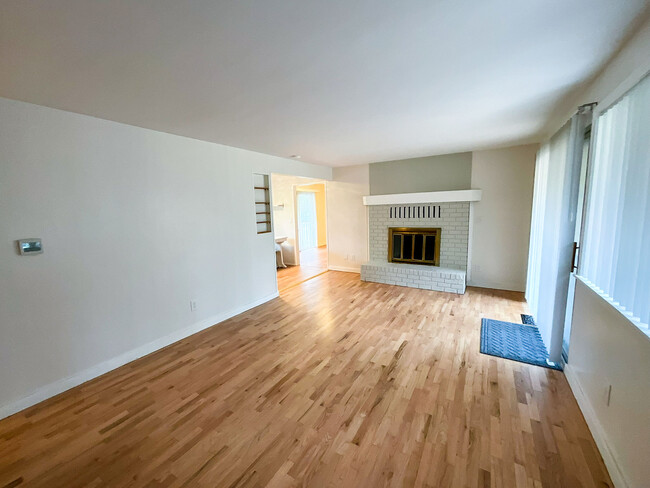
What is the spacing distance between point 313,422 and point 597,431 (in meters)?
1.74

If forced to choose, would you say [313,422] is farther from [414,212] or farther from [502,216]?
[502,216]

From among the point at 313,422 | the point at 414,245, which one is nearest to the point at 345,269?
the point at 414,245

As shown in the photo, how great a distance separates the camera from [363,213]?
5680mm

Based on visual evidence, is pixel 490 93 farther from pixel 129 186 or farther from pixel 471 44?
pixel 129 186

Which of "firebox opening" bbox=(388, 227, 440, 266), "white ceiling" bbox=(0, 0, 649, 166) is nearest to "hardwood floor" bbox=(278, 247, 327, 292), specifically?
"firebox opening" bbox=(388, 227, 440, 266)

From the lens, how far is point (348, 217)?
5.87 metres

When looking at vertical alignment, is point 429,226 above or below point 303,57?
below

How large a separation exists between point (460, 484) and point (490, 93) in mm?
2536

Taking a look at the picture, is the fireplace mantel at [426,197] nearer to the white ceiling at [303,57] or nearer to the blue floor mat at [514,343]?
the white ceiling at [303,57]

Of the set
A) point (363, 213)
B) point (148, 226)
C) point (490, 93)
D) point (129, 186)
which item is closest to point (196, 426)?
point (148, 226)

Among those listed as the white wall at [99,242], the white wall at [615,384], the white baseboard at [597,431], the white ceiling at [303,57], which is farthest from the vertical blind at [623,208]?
the white wall at [99,242]

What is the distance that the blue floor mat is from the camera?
2518mm

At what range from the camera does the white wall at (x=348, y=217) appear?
5.66 m

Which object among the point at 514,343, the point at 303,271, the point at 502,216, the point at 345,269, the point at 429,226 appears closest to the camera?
the point at 514,343
